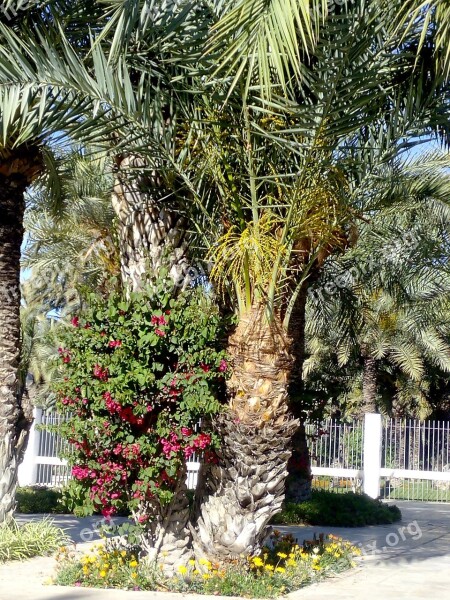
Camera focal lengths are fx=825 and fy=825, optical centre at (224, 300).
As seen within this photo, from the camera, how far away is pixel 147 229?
8.04 m

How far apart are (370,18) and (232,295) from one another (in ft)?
8.96

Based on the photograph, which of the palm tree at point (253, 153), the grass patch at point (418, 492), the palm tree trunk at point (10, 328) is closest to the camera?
the palm tree at point (253, 153)

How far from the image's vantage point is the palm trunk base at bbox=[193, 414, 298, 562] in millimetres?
7352

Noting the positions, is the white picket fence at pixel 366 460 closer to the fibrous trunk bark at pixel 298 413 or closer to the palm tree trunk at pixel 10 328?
the fibrous trunk bark at pixel 298 413

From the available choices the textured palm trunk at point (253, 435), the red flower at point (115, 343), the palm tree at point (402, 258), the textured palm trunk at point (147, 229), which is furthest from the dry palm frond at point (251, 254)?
the palm tree at point (402, 258)

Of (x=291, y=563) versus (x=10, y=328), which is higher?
(x=10, y=328)

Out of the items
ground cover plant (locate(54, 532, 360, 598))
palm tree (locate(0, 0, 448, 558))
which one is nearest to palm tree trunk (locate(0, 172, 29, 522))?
ground cover plant (locate(54, 532, 360, 598))

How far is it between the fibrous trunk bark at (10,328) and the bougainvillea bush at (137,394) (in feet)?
8.10

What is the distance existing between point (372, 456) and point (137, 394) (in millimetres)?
11522

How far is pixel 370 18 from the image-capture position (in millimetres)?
6434

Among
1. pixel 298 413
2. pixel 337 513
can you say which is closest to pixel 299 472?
pixel 337 513

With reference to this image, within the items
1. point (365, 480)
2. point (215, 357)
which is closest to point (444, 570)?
point (215, 357)

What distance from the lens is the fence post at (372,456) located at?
693 inches

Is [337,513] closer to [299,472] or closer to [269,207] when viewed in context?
[299,472]
